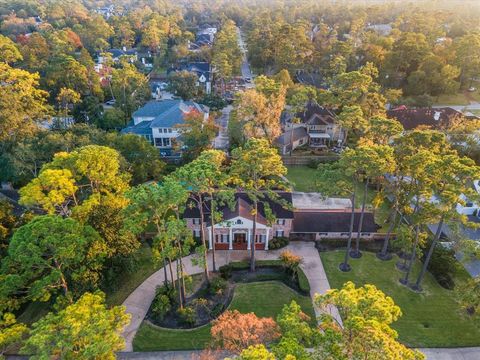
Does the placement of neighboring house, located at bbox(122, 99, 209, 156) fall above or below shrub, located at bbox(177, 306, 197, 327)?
above

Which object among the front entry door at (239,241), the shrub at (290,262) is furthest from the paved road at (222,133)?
the shrub at (290,262)

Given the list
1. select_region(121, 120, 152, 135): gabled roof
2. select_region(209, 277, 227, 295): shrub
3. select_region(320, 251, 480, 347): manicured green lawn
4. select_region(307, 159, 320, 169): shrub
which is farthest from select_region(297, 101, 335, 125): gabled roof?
select_region(209, 277, 227, 295): shrub

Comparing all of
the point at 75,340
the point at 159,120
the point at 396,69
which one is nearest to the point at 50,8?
the point at 159,120

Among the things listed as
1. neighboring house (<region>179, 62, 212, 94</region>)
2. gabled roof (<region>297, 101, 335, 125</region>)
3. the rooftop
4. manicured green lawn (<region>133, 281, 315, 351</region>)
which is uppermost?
neighboring house (<region>179, 62, 212, 94</region>)

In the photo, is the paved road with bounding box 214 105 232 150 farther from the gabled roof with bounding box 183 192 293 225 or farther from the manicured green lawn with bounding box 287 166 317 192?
the gabled roof with bounding box 183 192 293 225

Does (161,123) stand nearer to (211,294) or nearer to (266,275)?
(266,275)

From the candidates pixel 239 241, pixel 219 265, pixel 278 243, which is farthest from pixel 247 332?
pixel 278 243
